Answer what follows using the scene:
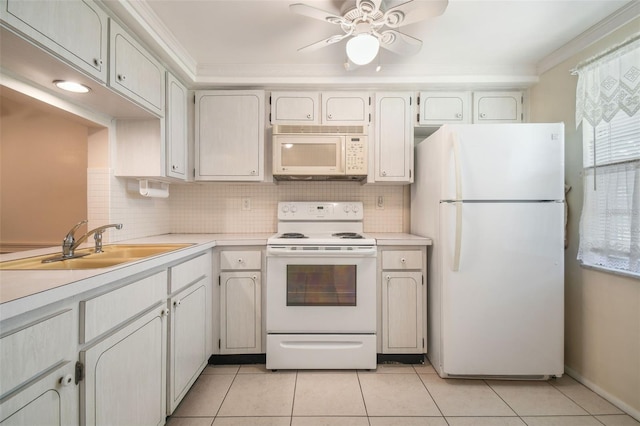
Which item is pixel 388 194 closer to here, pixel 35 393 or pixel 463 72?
pixel 463 72

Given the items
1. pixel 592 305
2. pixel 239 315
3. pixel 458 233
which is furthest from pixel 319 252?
pixel 592 305

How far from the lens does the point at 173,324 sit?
5.03ft

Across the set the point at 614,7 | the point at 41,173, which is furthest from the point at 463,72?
the point at 41,173

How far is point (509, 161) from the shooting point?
1.84 metres

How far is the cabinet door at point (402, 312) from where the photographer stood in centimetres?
212

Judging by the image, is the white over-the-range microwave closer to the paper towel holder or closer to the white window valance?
the paper towel holder

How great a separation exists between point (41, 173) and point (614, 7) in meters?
3.78

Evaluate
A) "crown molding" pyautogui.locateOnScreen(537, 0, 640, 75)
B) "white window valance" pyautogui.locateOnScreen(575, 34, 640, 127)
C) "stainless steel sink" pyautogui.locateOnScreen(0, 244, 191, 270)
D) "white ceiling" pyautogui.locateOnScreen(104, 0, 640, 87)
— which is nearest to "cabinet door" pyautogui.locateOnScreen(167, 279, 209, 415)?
"stainless steel sink" pyautogui.locateOnScreen(0, 244, 191, 270)

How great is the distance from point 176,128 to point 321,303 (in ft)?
5.64

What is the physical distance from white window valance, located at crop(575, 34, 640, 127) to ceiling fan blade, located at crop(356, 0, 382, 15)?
1.46 metres

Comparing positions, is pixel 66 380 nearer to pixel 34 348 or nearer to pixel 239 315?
pixel 34 348

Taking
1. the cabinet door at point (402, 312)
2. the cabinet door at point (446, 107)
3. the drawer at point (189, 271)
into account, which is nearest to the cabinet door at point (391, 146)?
the cabinet door at point (446, 107)

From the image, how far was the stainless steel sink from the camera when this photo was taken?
1224 mm

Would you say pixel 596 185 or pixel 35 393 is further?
pixel 596 185
